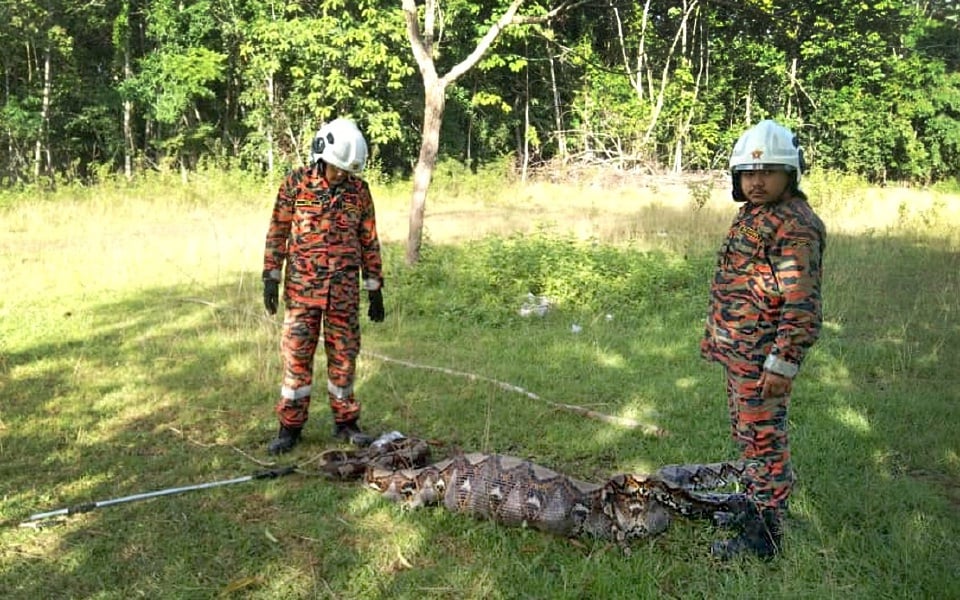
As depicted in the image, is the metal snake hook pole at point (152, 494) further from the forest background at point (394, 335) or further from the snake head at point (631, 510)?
the snake head at point (631, 510)

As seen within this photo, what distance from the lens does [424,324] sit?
333 inches

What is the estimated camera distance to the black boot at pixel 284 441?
506cm

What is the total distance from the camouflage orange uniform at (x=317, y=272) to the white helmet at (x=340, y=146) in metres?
0.16

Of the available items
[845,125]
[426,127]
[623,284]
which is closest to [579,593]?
[623,284]

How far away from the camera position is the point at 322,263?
4.96m

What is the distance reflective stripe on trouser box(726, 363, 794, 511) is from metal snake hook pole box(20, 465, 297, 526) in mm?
2780

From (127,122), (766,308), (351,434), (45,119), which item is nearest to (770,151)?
(766,308)

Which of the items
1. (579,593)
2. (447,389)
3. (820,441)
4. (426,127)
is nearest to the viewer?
(579,593)

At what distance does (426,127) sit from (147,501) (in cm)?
723

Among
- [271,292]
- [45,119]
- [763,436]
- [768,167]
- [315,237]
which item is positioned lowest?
[763,436]

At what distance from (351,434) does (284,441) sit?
0.47 meters

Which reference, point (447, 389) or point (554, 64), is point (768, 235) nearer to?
point (447, 389)

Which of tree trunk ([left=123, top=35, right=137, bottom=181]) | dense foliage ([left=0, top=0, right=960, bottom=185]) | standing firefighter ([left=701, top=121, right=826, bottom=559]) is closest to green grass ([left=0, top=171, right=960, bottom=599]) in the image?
standing firefighter ([left=701, top=121, right=826, bottom=559])

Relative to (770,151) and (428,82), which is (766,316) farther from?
(428,82)
